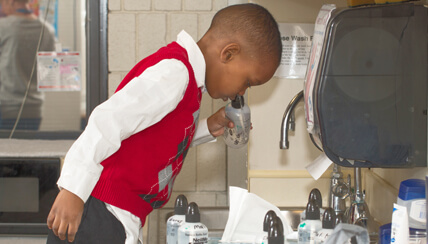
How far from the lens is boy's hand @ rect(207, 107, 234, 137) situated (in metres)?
1.65

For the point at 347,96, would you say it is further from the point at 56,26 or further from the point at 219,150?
the point at 56,26

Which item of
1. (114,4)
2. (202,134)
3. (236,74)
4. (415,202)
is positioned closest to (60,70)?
(114,4)

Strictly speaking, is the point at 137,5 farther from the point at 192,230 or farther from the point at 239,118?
the point at 192,230

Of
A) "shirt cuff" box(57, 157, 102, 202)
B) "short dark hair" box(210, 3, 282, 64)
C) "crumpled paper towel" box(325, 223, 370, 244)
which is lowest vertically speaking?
"crumpled paper towel" box(325, 223, 370, 244)

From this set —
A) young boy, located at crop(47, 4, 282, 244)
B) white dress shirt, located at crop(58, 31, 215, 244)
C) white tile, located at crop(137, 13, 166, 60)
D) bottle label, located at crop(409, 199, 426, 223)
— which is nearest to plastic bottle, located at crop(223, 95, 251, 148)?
young boy, located at crop(47, 4, 282, 244)

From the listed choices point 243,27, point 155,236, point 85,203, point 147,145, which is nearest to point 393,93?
point 243,27

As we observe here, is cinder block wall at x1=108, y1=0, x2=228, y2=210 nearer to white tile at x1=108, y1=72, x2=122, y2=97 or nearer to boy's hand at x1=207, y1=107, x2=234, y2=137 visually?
white tile at x1=108, y1=72, x2=122, y2=97

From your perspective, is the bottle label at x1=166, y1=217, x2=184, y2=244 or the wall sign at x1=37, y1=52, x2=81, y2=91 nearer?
the bottle label at x1=166, y1=217, x2=184, y2=244

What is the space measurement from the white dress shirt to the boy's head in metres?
0.14

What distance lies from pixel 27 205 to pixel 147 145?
1017 mm

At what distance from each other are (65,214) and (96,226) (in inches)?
6.9

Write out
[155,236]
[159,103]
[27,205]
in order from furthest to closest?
[27,205]
[155,236]
[159,103]

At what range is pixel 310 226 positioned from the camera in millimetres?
1113

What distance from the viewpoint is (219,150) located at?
225 cm
